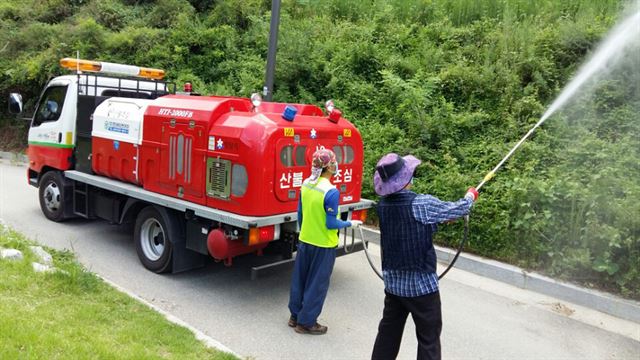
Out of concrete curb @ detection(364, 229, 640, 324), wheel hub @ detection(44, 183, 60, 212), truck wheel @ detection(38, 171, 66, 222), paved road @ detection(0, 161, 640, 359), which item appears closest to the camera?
paved road @ detection(0, 161, 640, 359)

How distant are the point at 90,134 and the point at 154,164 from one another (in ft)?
6.59

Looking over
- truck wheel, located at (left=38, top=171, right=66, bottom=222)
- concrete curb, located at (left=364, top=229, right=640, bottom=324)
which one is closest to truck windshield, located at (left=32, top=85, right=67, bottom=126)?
truck wheel, located at (left=38, top=171, right=66, bottom=222)

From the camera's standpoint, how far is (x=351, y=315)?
5.70 meters

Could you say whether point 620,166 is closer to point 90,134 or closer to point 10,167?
point 90,134

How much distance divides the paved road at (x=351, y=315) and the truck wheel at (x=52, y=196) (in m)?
1.13

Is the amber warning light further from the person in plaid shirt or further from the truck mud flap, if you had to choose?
the person in plaid shirt

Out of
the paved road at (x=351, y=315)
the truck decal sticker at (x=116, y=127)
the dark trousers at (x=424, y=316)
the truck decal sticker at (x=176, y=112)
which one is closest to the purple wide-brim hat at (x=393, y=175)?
the dark trousers at (x=424, y=316)

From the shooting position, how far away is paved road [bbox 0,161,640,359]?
5.01m

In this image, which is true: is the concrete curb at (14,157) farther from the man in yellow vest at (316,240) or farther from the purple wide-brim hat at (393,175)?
the purple wide-brim hat at (393,175)

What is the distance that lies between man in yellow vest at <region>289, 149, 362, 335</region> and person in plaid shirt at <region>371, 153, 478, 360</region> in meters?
1.18

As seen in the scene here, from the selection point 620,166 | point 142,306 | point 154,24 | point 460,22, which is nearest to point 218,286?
point 142,306

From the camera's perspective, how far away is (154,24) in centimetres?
1866

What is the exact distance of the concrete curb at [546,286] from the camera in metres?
5.94

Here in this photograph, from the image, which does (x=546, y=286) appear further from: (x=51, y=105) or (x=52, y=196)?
(x=51, y=105)
